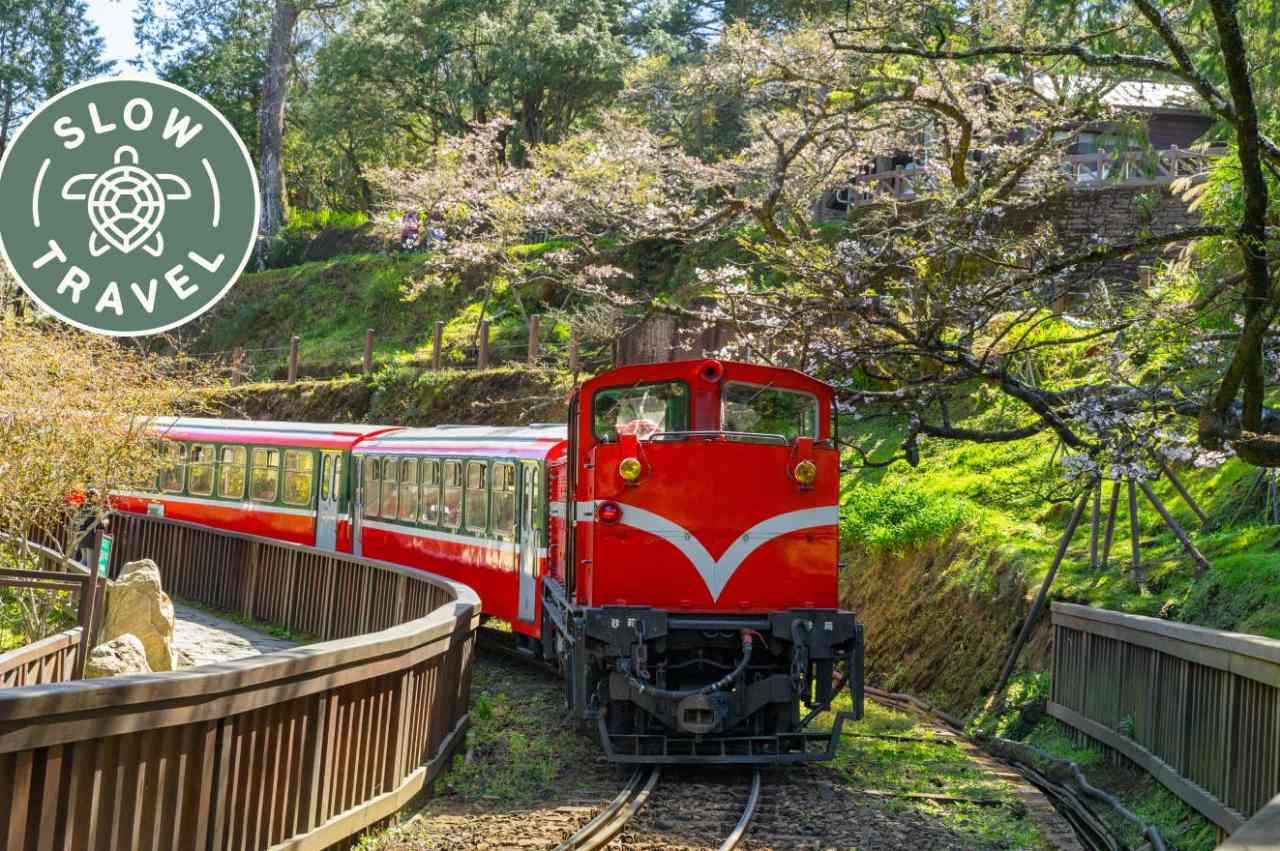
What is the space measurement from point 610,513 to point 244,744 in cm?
496

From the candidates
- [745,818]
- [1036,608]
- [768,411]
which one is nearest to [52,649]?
[745,818]

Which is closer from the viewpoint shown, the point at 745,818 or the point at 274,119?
the point at 745,818

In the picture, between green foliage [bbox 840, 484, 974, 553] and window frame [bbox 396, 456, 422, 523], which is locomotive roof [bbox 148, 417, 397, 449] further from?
green foliage [bbox 840, 484, 974, 553]

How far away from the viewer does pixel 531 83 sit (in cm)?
4169

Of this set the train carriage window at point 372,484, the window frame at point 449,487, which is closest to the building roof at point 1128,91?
the window frame at point 449,487

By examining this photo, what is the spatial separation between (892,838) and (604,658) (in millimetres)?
3057

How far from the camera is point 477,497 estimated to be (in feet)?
57.6

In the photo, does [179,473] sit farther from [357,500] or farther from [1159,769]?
[1159,769]

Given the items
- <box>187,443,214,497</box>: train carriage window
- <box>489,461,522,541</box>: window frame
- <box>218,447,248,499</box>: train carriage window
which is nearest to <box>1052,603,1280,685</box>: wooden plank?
<box>489,461,522,541</box>: window frame

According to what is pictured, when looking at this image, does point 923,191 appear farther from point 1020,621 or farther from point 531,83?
point 531,83

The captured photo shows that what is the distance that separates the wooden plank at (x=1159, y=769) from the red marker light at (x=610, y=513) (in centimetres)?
418

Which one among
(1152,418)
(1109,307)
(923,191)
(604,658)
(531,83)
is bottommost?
(604,658)

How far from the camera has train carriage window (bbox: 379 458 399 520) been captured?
2022 centimetres

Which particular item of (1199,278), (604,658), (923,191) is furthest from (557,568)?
(923,191)
